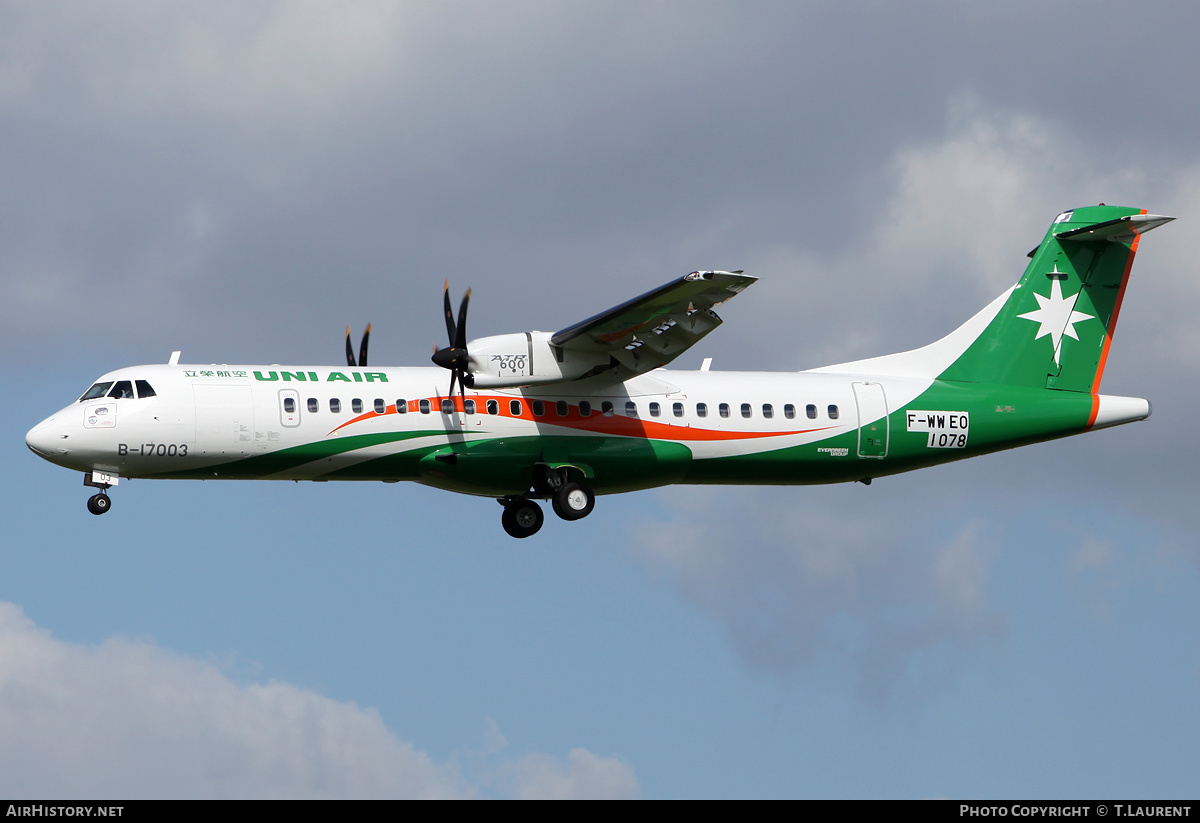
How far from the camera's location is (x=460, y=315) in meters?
29.8

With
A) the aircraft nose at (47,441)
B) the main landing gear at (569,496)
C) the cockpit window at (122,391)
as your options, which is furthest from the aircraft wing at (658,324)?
the aircraft nose at (47,441)

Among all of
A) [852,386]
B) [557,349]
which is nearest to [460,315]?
[557,349]

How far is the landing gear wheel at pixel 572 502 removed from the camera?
30516 mm

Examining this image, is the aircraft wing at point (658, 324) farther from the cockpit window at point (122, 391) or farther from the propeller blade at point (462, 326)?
the cockpit window at point (122, 391)

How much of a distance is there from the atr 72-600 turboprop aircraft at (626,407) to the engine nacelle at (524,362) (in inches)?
1.1

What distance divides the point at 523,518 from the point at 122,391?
864 centimetres

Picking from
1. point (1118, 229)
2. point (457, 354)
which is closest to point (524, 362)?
point (457, 354)

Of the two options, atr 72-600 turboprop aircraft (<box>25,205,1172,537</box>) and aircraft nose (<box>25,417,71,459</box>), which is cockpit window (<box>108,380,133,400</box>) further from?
aircraft nose (<box>25,417,71,459</box>)

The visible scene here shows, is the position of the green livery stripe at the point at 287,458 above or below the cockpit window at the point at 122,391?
below

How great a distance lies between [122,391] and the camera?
2878 centimetres

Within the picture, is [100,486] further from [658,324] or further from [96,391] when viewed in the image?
[658,324]

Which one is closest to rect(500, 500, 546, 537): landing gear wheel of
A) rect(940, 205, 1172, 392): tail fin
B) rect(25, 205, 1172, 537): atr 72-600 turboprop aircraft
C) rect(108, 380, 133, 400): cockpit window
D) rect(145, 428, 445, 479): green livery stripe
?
rect(25, 205, 1172, 537): atr 72-600 turboprop aircraft
